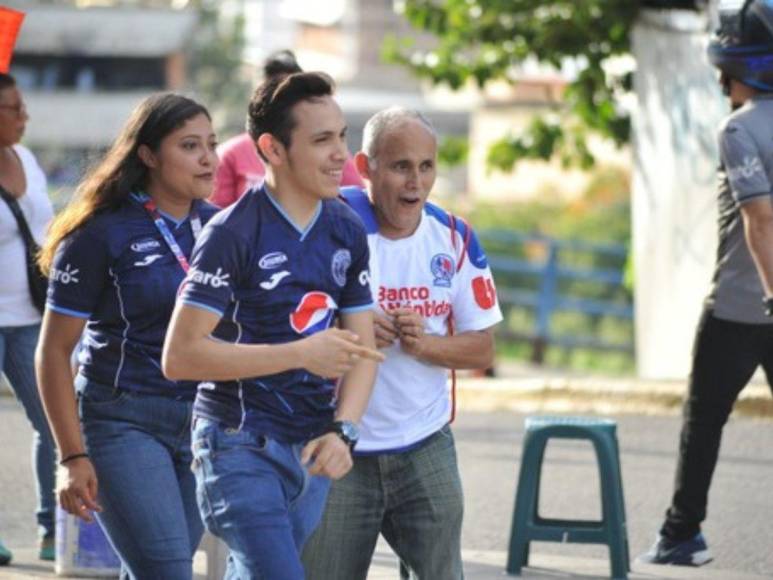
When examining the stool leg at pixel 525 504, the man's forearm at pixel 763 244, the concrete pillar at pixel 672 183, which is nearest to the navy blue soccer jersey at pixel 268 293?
the man's forearm at pixel 763 244

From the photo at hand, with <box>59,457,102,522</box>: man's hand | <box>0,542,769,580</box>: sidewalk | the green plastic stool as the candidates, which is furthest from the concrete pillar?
<box>59,457,102,522</box>: man's hand

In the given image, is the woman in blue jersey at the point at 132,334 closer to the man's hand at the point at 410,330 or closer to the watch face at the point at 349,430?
the man's hand at the point at 410,330

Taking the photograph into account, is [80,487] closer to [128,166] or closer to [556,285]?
[128,166]

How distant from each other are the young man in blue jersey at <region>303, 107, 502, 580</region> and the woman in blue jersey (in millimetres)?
429

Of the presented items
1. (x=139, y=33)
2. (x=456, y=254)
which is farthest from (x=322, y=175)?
(x=139, y=33)

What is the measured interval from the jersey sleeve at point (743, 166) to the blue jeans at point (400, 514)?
204 cm

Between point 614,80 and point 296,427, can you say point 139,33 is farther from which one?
point 296,427

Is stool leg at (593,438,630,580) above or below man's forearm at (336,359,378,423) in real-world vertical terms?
below

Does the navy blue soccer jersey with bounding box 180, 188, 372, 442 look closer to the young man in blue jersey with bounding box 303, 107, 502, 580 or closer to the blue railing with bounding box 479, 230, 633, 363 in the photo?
the young man in blue jersey with bounding box 303, 107, 502, 580

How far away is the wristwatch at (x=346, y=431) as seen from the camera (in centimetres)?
500

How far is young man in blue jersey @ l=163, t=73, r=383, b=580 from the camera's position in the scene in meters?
4.89

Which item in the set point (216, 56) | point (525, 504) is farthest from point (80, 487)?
point (216, 56)

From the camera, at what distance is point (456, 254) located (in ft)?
18.9

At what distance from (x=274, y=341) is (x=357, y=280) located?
286mm
